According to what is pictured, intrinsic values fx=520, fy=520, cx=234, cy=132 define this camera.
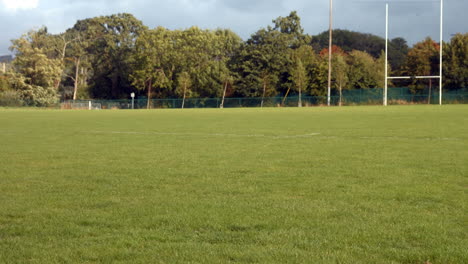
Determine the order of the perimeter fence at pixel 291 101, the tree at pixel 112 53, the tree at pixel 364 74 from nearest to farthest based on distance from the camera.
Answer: the perimeter fence at pixel 291 101
the tree at pixel 364 74
the tree at pixel 112 53

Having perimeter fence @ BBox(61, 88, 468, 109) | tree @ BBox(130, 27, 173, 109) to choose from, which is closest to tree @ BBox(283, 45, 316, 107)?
perimeter fence @ BBox(61, 88, 468, 109)

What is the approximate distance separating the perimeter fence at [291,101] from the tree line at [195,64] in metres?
1.24

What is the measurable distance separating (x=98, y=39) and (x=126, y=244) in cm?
8755

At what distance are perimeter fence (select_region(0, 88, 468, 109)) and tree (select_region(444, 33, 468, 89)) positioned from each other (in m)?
1.28

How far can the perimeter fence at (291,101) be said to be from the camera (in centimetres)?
5641

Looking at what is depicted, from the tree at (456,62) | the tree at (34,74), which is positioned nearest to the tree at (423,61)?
the tree at (456,62)

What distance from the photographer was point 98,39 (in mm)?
87438

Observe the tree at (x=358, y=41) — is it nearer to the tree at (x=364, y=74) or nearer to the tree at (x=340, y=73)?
the tree at (x=364, y=74)

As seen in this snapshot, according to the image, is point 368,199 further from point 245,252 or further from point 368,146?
point 368,146

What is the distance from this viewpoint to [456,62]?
191 ft

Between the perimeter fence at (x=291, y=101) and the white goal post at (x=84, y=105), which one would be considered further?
the white goal post at (x=84, y=105)

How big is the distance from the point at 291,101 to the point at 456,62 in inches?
790

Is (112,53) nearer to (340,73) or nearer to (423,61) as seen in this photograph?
(340,73)

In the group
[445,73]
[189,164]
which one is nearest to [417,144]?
[189,164]
